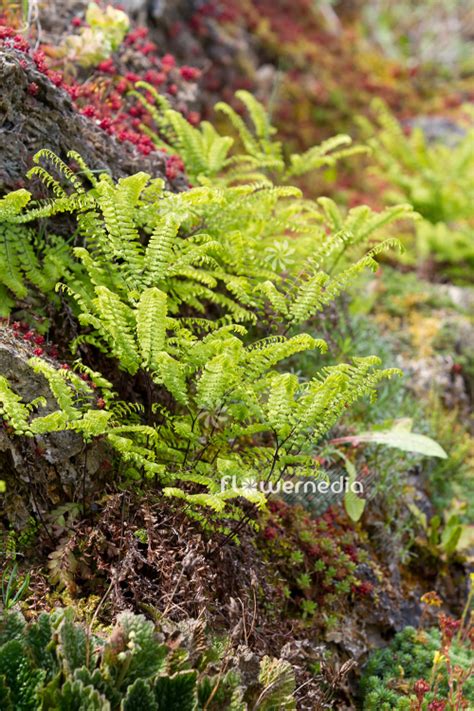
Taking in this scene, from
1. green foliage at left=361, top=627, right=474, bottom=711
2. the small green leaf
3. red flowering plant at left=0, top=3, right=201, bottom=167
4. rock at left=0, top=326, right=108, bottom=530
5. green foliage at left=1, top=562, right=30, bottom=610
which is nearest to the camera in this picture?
green foliage at left=1, top=562, right=30, bottom=610

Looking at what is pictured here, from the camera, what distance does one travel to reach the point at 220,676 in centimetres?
227

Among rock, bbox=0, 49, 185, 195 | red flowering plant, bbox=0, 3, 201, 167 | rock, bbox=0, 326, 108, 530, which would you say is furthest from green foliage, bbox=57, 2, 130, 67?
rock, bbox=0, 326, 108, 530

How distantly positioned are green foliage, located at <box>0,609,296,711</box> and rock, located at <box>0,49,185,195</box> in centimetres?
211

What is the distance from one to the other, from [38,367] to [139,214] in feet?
3.89

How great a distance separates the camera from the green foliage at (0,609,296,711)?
2090 millimetres

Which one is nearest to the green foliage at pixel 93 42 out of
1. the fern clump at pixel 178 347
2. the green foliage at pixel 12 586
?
the fern clump at pixel 178 347

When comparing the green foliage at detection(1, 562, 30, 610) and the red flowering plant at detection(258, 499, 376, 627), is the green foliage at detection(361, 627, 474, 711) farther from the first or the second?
the green foliage at detection(1, 562, 30, 610)

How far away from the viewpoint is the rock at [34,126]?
3424 millimetres

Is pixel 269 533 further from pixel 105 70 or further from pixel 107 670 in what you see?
pixel 105 70

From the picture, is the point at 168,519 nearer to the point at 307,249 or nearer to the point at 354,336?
the point at 307,249

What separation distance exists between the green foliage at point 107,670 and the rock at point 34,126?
2.11m

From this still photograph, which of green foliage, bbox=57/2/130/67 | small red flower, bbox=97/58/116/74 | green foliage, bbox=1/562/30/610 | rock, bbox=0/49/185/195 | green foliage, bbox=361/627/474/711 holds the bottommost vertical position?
green foliage, bbox=361/627/474/711

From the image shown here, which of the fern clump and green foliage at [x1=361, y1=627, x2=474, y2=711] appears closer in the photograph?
the fern clump

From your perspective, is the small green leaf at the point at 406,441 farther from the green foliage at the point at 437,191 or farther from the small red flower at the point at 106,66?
the green foliage at the point at 437,191
